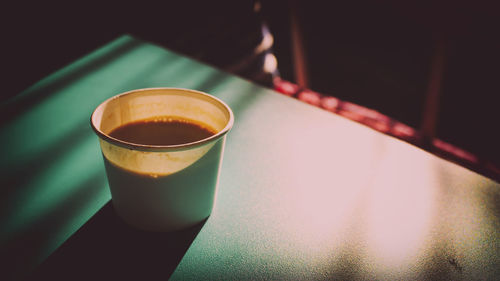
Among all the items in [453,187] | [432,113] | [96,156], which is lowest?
[432,113]

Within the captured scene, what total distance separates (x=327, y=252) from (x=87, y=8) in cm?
141

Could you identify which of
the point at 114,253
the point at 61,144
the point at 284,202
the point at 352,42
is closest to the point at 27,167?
the point at 61,144

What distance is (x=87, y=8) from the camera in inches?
55.9

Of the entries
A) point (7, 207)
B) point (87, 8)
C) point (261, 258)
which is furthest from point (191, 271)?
point (87, 8)

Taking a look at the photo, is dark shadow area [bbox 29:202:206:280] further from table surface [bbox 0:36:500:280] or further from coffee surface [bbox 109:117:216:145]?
coffee surface [bbox 109:117:216:145]

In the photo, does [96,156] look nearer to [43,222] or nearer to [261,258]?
[43,222]

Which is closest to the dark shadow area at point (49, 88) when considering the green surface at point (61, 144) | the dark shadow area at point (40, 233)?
the green surface at point (61, 144)

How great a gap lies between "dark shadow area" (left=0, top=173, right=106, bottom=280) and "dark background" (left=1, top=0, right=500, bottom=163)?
931 millimetres

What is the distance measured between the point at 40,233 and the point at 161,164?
0.24 m

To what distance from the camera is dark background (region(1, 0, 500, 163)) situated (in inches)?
51.4

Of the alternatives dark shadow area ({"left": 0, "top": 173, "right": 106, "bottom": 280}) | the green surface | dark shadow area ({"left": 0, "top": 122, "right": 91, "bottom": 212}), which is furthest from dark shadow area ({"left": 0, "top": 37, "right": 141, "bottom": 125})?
dark shadow area ({"left": 0, "top": 173, "right": 106, "bottom": 280})

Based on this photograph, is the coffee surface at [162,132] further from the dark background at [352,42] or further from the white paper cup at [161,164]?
the dark background at [352,42]

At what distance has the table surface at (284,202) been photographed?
489 mm

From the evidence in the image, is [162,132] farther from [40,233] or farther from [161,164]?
[40,233]
